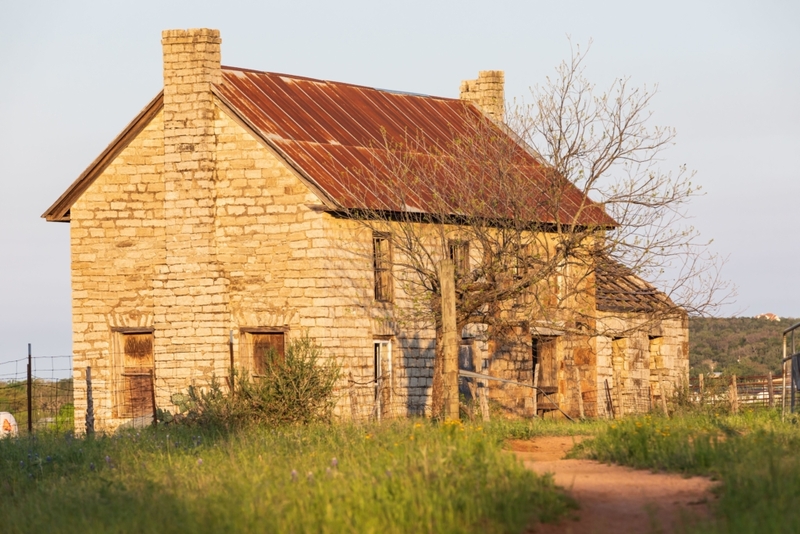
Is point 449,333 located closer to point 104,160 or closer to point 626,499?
point 626,499

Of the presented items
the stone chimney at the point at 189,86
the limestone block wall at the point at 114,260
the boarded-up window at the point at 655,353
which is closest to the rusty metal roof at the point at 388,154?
the stone chimney at the point at 189,86

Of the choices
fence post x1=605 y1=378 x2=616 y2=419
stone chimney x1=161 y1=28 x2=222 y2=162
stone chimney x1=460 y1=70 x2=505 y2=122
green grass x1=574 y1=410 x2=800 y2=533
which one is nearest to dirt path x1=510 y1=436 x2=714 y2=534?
green grass x1=574 y1=410 x2=800 y2=533

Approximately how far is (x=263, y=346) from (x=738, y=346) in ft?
125

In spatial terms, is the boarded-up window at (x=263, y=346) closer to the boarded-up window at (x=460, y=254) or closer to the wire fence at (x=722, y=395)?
the boarded-up window at (x=460, y=254)

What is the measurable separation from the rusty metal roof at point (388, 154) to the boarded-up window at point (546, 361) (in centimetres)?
357

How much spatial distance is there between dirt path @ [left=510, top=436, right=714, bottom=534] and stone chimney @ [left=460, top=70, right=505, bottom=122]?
18.9 m

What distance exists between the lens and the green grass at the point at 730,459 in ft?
27.7

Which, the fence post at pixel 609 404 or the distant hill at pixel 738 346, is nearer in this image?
the fence post at pixel 609 404

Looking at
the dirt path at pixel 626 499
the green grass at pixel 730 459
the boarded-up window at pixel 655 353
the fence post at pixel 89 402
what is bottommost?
the dirt path at pixel 626 499

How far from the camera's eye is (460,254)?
21375mm

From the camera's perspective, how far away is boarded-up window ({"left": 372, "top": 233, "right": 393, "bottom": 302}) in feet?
73.6

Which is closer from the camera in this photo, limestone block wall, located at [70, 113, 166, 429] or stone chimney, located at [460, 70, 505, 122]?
limestone block wall, located at [70, 113, 166, 429]

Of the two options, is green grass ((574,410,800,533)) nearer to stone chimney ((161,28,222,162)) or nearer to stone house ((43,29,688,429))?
stone house ((43,29,688,429))

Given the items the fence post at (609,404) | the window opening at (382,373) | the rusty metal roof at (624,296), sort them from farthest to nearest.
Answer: the rusty metal roof at (624,296) < the fence post at (609,404) < the window opening at (382,373)
